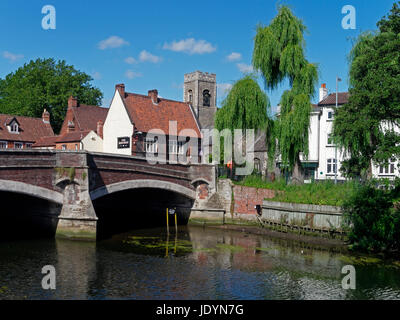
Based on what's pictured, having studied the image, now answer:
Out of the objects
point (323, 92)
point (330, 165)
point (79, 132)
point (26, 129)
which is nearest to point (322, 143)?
point (330, 165)

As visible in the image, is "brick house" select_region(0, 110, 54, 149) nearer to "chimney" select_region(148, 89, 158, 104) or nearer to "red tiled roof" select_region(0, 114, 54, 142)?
"red tiled roof" select_region(0, 114, 54, 142)

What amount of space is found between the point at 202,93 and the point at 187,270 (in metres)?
50.2

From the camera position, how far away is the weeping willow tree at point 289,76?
33.4 metres

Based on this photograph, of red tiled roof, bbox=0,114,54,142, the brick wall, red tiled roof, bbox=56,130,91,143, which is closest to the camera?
the brick wall

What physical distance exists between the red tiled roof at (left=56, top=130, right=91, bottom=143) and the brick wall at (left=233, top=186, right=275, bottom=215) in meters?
24.2

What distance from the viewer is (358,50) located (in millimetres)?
31953

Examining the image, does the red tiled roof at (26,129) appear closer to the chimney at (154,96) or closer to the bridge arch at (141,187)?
the chimney at (154,96)

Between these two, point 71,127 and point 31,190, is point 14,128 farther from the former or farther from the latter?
point 31,190

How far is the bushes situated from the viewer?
2402cm

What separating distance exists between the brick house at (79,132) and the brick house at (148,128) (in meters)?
2.13

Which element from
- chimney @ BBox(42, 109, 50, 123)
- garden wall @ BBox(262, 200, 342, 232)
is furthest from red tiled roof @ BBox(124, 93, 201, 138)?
garden wall @ BBox(262, 200, 342, 232)

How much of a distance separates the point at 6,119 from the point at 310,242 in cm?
4467
